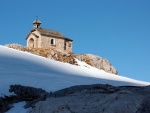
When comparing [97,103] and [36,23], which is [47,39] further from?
[97,103]

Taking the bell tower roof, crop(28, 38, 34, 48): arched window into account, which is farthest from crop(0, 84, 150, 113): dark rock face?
the bell tower roof

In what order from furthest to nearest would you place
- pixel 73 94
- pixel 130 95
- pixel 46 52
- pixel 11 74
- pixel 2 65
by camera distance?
pixel 46 52, pixel 2 65, pixel 11 74, pixel 73 94, pixel 130 95

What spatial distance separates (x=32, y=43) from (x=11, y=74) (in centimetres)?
5662

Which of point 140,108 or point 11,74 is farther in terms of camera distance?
point 11,74

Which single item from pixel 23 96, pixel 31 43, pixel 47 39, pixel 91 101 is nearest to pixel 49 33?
pixel 47 39

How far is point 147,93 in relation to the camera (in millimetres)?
7391

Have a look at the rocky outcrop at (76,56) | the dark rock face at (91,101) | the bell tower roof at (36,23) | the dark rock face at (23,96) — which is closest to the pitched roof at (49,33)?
the bell tower roof at (36,23)

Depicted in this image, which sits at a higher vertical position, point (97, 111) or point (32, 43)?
point (32, 43)

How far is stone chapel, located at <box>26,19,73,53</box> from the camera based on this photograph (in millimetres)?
64688

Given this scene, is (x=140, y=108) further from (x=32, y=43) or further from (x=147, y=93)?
(x=32, y=43)

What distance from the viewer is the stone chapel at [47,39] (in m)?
64.7

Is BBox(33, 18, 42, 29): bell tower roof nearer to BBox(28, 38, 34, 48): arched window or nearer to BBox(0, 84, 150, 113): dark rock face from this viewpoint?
BBox(28, 38, 34, 48): arched window

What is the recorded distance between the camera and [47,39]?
213ft

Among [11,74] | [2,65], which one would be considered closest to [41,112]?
[11,74]
